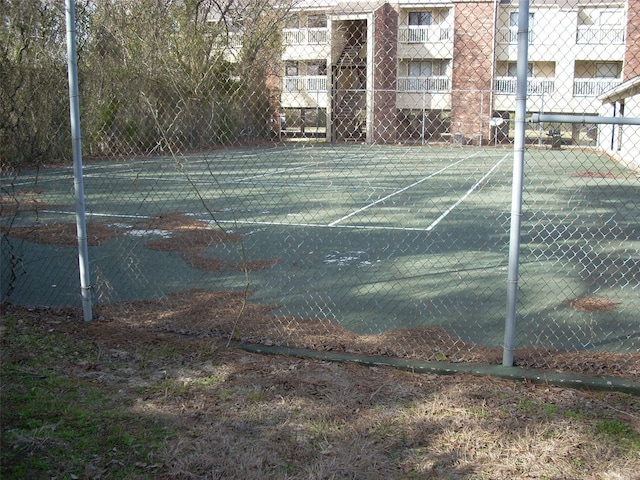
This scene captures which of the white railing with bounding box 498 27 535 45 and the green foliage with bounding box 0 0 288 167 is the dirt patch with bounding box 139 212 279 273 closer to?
the green foliage with bounding box 0 0 288 167

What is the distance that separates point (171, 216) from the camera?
502 inches

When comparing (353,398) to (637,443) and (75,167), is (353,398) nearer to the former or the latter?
(637,443)

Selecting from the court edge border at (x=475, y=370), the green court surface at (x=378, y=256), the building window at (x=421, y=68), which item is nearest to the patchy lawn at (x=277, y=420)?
the court edge border at (x=475, y=370)

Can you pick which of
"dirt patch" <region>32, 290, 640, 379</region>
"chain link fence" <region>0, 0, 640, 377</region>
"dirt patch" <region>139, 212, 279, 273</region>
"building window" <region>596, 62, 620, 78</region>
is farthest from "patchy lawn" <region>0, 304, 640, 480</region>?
"building window" <region>596, 62, 620, 78</region>

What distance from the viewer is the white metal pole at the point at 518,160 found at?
159 inches

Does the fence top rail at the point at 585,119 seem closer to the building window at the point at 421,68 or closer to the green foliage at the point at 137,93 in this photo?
the green foliage at the point at 137,93

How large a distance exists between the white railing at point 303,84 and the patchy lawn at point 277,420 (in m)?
2.68

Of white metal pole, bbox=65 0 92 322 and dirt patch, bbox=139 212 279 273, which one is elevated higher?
white metal pole, bbox=65 0 92 322

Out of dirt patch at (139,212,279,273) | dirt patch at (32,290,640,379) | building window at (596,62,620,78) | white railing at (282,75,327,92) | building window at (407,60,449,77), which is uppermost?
building window at (596,62,620,78)

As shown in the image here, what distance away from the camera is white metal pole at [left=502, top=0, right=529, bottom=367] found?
159 inches

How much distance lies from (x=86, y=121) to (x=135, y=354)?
10.1m

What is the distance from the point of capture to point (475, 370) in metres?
4.45

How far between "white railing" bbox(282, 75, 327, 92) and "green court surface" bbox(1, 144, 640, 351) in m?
0.60

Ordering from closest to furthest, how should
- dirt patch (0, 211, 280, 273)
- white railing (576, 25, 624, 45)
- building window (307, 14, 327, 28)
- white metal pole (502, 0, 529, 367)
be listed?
→ 1. white metal pole (502, 0, 529, 367)
2. dirt patch (0, 211, 280, 273)
3. building window (307, 14, 327, 28)
4. white railing (576, 25, 624, 45)
